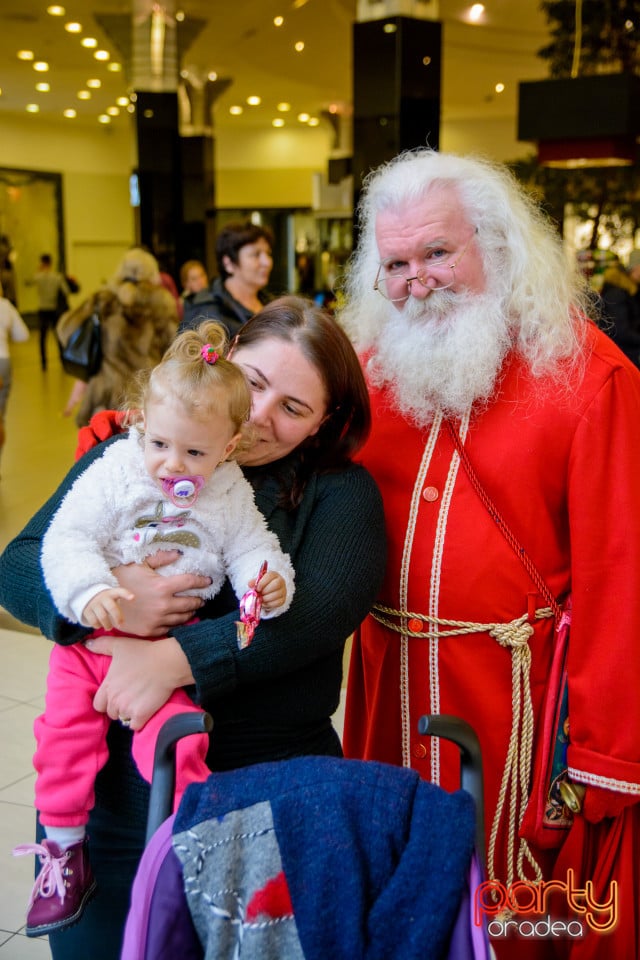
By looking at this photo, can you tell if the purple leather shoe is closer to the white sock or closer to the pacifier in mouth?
the white sock

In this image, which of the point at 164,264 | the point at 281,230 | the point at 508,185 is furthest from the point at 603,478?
the point at 281,230

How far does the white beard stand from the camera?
190 cm

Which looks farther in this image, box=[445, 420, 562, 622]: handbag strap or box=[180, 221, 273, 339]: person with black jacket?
box=[180, 221, 273, 339]: person with black jacket

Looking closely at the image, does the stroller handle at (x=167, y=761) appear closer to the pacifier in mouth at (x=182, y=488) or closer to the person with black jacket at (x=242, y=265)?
the pacifier in mouth at (x=182, y=488)

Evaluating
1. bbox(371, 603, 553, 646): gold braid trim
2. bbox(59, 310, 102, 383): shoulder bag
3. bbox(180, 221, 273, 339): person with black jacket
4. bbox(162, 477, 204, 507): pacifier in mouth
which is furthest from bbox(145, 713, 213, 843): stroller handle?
bbox(59, 310, 102, 383): shoulder bag

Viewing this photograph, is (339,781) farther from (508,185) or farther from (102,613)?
(508,185)

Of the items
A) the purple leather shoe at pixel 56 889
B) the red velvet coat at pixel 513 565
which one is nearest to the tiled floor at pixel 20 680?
the purple leather shoe at pixel 56 889

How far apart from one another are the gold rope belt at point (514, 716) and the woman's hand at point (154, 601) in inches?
21.4

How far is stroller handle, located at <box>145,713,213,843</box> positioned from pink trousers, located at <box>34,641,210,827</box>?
0.25 m

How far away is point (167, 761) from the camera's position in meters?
1.26

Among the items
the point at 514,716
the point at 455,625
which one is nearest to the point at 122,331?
the point at 455,625

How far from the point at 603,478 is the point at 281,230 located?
2255 cm

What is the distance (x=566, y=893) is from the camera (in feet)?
5.98

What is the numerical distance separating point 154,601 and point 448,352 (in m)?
0.79
